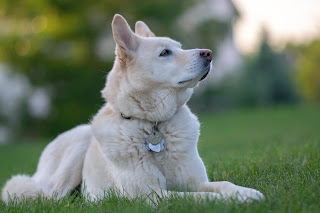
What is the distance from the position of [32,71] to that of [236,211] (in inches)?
578

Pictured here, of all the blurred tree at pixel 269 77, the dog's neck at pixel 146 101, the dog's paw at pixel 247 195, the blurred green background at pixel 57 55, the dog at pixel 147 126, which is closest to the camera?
the dog's paw at pixel 247 195

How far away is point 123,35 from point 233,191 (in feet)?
5.74

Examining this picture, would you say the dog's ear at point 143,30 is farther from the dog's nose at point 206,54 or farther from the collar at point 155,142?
the collar at point 155,142

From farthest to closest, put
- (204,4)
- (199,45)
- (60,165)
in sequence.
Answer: (204,4), (199,45), (60,165)

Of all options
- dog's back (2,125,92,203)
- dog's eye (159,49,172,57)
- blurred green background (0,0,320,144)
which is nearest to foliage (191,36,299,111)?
blurred green background (0,0,320,144)

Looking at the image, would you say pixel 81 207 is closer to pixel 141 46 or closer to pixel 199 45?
pixel 141 46

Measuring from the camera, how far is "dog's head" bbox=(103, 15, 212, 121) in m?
3.55

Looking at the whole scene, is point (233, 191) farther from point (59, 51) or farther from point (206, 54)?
point (59, 51)

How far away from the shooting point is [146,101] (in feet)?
11.7

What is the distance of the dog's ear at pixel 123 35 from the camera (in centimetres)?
355

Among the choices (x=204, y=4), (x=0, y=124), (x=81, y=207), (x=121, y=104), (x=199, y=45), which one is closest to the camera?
(x=81, y=207)

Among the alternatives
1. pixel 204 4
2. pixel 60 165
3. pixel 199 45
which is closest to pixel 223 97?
pixel 199 45

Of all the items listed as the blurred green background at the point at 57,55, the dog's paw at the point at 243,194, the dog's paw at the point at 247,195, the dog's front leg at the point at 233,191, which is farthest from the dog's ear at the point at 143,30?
the blurred green background at the point at 57,55

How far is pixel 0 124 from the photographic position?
15594 millimetres
